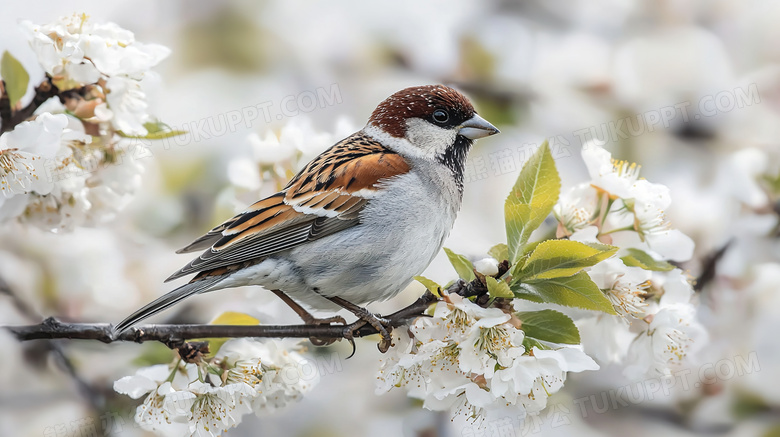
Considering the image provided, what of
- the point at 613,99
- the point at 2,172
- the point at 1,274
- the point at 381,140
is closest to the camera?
the point at 2,172

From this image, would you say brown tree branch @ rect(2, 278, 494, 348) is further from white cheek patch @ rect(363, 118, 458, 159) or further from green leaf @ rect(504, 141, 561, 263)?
white cheek patch @ rect(363, 118, 458, 159)

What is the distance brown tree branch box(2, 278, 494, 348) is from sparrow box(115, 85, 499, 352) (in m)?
0.12

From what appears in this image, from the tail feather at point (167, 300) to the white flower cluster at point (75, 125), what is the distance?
475 millimetres

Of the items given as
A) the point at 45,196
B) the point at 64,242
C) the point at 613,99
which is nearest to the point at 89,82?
the point at 45,196

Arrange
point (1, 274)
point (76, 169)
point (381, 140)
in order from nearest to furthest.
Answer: point (76, 169), point (1, 274), point (381, 140)

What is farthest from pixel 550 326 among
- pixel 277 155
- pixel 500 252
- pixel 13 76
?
pixel 13 76

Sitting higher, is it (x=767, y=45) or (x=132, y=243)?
(x=767, y=45)

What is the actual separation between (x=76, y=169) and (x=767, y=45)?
10.4ft

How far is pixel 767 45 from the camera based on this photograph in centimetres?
328

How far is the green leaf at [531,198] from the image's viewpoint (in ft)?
5.27

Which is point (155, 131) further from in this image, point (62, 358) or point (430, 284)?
point (430, 284)

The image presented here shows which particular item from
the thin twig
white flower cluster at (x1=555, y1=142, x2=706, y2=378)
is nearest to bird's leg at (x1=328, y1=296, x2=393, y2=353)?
white flower cluster at (x1=555, y1=142, x2=706, y2=378)

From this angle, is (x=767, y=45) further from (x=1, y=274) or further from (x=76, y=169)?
(x=1, y=274)

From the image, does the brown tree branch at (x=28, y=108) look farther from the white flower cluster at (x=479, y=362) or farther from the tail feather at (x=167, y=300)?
the white flower cluster at (x=479, y=362)
